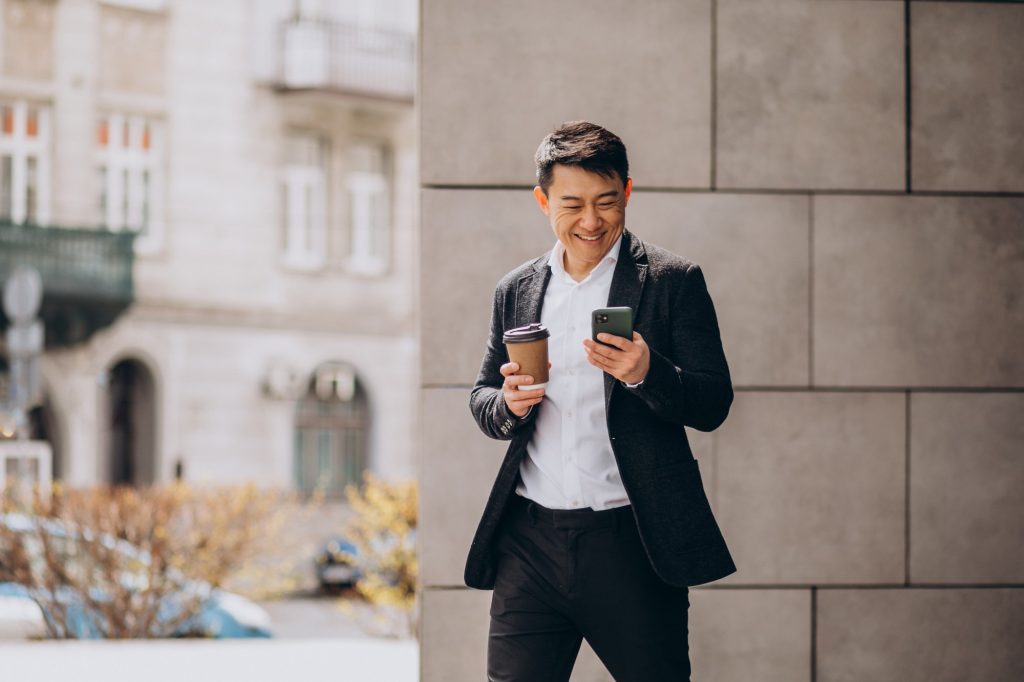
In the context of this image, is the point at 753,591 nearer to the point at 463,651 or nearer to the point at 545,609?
the point at 463,651

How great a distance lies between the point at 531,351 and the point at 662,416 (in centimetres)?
33

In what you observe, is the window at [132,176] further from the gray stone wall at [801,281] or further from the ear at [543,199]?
the ear at [543,199]

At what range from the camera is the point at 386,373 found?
25750 millimetres

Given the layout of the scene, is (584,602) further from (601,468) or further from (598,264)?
(598,264)

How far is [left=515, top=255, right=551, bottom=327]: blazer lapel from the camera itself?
3.51 m

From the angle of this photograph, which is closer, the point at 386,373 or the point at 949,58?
the point at 949,58

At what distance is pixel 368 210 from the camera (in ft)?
84.3

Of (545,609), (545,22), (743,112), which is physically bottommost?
(545,609)

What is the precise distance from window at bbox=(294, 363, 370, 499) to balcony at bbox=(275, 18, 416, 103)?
4.93 metres

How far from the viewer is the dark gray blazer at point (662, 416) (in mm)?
3277

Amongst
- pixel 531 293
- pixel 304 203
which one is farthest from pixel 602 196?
Answer: pixel 304 203

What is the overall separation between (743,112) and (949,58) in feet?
2.43

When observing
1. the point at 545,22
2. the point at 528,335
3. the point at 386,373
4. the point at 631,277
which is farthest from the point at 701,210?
the point at 386,373

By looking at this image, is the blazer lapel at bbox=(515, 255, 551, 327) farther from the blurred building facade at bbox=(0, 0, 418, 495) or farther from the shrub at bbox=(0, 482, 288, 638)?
the blurred building facade at bbox=(0, 0, 418, 495)
